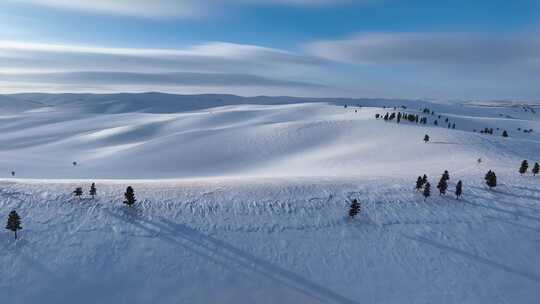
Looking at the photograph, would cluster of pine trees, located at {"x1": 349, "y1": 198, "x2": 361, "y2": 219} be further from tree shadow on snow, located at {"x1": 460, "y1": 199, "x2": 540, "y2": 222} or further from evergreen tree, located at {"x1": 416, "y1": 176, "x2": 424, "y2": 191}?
tree shadow on snow, located at {"x1": 460, "y1": 199, "x2": 540, "y2": 222}

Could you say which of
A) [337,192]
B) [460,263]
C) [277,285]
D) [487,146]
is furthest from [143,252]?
[487,146]

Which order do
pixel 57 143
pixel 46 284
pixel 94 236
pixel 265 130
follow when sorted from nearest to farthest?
1. pixel 46 284
2. pixel 94 236
3. pixel 265 130
4. pixel 57 143

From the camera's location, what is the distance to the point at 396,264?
2297 centimetres

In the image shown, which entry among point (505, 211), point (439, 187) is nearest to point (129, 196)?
point (439, 187)

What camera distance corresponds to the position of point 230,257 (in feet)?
74.6

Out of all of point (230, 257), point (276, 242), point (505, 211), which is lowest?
point (230, 257)

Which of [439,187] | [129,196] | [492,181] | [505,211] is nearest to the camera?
[129,196]

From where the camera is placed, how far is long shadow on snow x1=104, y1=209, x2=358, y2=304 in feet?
68.0

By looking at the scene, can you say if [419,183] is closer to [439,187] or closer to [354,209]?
[439,187]

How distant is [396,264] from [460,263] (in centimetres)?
394

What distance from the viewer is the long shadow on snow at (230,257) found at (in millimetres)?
20734

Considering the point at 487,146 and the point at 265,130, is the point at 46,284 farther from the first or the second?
the point at 265,130

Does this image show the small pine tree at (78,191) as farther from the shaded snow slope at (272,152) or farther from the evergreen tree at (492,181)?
the evergreen tree at (492,181)

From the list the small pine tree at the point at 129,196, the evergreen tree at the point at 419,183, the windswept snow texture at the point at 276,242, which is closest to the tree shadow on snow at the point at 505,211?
the windswept snow texture at the point at 276,242
